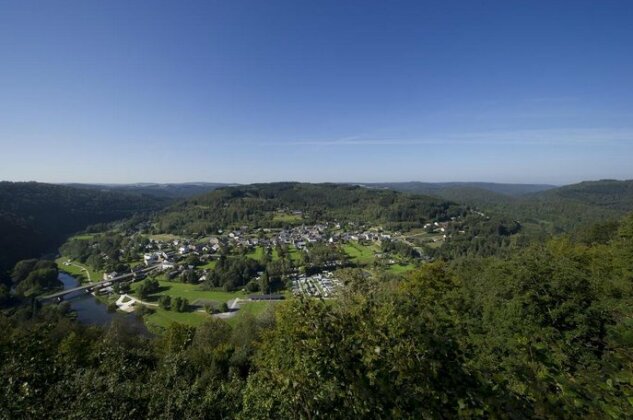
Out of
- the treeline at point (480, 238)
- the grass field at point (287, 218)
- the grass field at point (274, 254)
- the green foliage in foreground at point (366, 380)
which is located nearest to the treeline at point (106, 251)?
the grass field at point (274, 254)

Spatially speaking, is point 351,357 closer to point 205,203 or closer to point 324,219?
point 324,219

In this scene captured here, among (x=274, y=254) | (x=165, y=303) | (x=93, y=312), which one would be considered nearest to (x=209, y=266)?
(x=274, y=254)

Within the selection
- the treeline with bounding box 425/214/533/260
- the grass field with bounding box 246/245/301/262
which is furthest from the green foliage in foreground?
the treeline with bounding box 425/214/533/260

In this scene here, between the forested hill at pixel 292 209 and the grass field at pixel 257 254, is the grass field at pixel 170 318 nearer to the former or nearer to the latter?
the grass field at pixel 257 254

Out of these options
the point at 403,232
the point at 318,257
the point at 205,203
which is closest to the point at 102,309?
the point at 318,257

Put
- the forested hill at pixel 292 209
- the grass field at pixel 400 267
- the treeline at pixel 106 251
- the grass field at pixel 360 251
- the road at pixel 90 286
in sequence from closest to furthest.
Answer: the road at pixel 90 286
the grass field at pixel 400 267
the grass field at pixel 360 251
the treeline at pixel 106 251
the forested hill at pixel 292 209

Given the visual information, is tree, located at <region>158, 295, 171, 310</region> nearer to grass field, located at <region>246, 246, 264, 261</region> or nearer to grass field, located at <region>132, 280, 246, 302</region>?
grass field, located at <region>132, 280, 246, 302</region>
